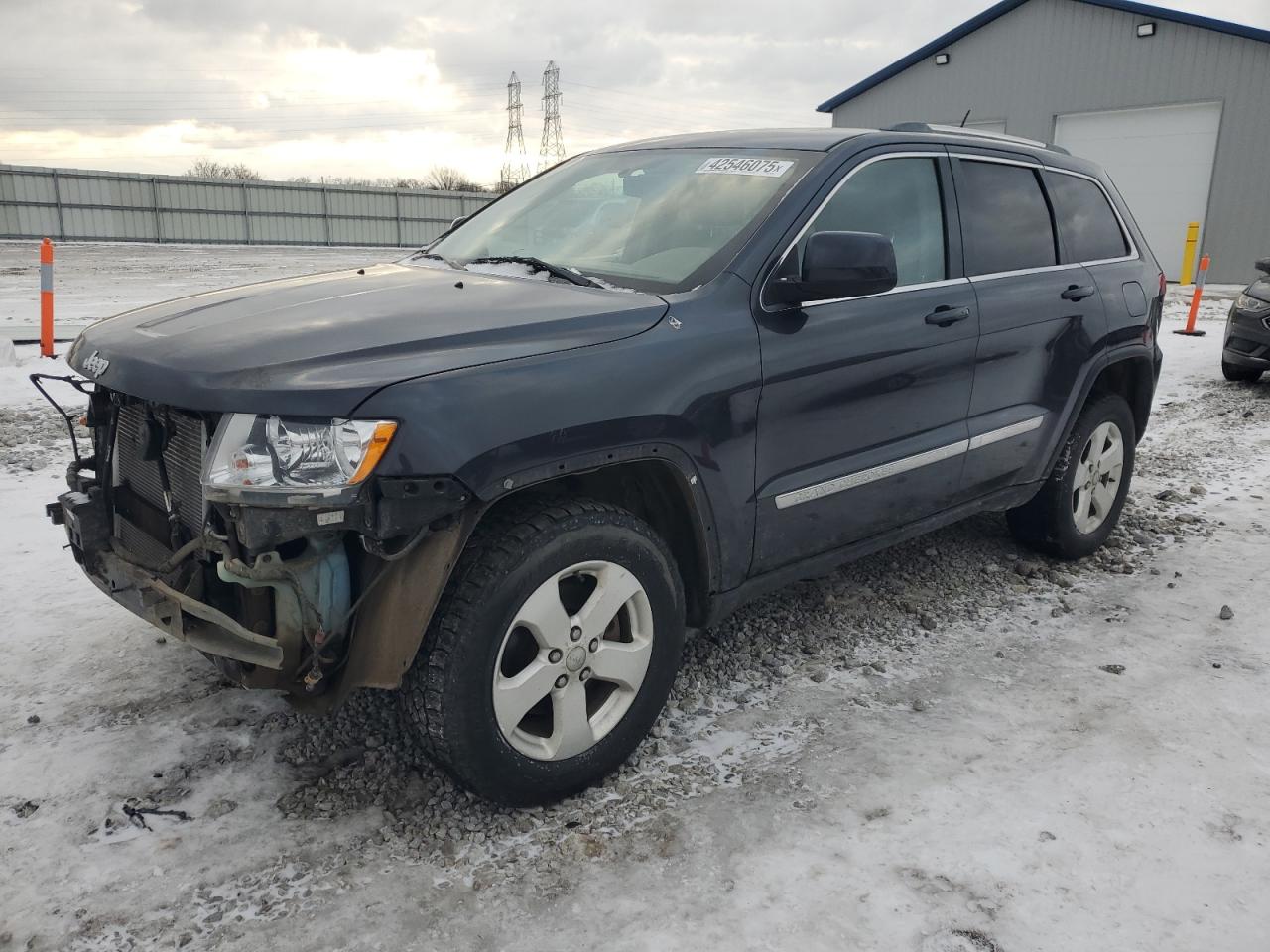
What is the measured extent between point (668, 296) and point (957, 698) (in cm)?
173

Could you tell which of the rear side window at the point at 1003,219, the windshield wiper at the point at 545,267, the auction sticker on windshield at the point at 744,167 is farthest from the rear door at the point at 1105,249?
the windshield wiper at the point at 545,267

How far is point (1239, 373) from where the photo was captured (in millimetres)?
9211

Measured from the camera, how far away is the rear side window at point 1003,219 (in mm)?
3824

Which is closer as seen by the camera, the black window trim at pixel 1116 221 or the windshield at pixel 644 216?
the windshield at pixel 644 216

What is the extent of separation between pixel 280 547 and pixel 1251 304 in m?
9.23

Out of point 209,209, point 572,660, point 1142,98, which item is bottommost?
point 572,660

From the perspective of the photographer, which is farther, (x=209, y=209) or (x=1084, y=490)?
(x=209, y=209)

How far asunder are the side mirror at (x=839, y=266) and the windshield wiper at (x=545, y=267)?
1.85 ft

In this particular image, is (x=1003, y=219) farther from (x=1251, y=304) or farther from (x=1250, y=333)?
(x=1251, y=304)

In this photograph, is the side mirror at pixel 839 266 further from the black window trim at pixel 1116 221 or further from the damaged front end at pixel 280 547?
the black window trim at pixel 1116 221

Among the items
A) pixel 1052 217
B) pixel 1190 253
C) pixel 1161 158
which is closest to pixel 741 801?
pixel 1052 217

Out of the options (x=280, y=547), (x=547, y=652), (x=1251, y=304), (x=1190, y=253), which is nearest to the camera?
(x=280, y=547)

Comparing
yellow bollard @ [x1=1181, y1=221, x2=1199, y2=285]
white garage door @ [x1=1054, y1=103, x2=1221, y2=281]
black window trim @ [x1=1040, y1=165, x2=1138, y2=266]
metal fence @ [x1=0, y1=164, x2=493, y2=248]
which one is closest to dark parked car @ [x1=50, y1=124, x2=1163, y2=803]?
black window trim @ [x1=1040, y1=165, x2=1138, y2=266]

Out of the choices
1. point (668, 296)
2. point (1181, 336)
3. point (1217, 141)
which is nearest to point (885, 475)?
point (668, 296)
